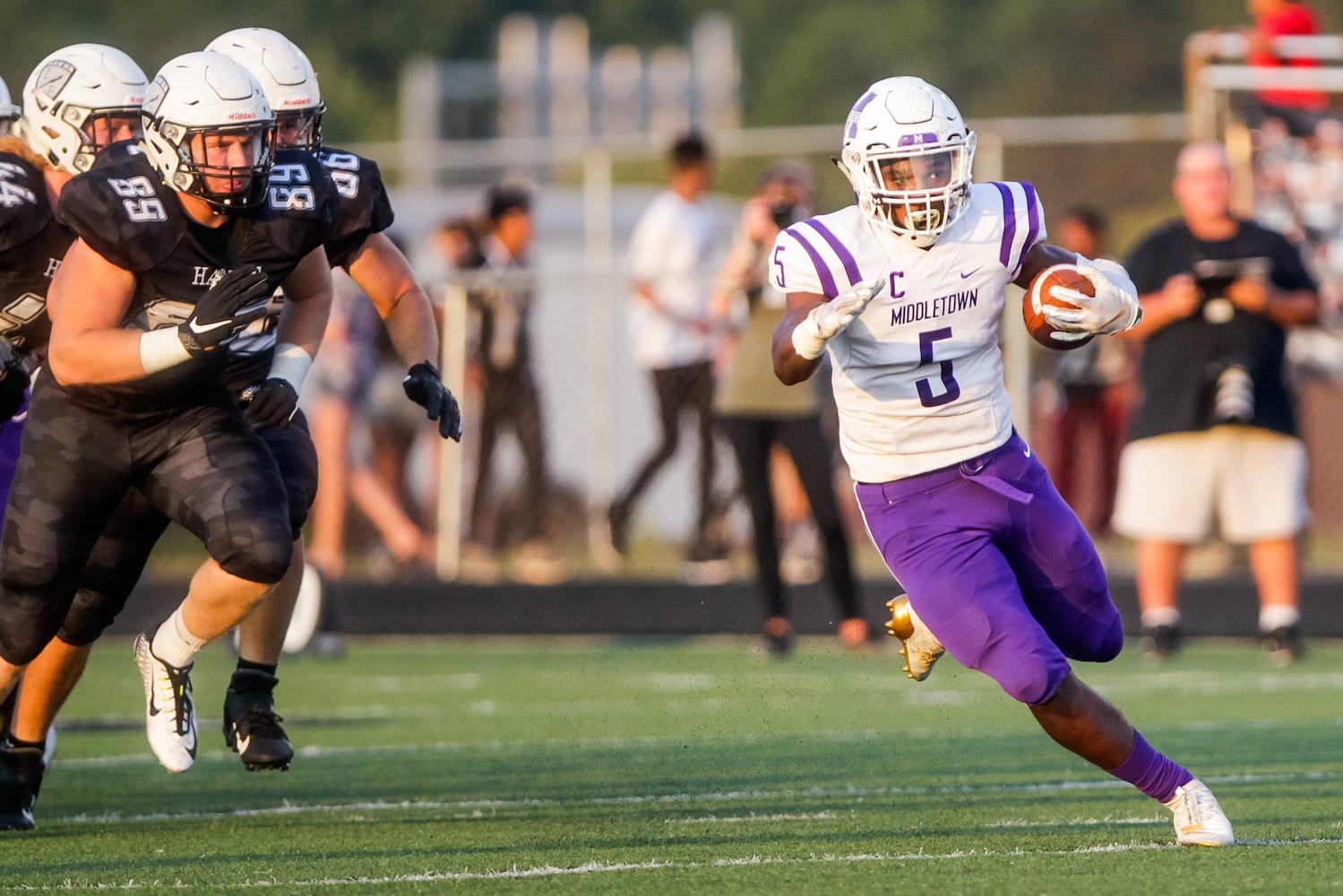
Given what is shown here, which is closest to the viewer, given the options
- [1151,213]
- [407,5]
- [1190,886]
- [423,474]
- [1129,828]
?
[1190,886]

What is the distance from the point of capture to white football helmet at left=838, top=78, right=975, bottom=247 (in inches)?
189

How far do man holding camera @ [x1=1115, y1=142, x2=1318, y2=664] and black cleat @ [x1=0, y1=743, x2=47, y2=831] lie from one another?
4.85 metres

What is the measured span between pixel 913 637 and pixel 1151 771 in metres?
0.74

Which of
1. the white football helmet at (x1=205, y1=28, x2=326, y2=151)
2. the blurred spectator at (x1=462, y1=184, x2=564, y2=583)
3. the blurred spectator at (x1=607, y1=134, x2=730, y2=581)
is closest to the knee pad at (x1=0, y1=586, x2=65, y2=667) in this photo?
the white football helmet at (x1=205, y1=28, x2=326, y2=151)

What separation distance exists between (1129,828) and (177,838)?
6.78ft

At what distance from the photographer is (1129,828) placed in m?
4.79

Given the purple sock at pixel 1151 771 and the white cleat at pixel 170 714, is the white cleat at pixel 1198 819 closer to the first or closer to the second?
the purple sock at pixel 1151 771

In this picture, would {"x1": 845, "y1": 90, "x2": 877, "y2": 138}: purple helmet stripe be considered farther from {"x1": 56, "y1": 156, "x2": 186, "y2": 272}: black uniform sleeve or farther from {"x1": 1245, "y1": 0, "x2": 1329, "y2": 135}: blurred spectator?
{"x1": 1245, "y1": 0, "x2": 1329, "y2": 135}: blurred spectator

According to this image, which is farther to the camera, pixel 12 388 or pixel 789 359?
pixel 12 388

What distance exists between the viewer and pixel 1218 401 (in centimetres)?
867

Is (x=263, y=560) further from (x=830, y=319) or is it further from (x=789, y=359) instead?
(x=830, y=319)

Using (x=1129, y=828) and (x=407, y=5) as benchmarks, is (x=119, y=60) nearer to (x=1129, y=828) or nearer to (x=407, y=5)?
(x=1129, y=828)

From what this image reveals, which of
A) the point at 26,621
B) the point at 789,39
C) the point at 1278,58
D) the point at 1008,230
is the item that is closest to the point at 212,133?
the point at 26,621

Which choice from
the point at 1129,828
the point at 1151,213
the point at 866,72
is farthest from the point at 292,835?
the point at 866,72
